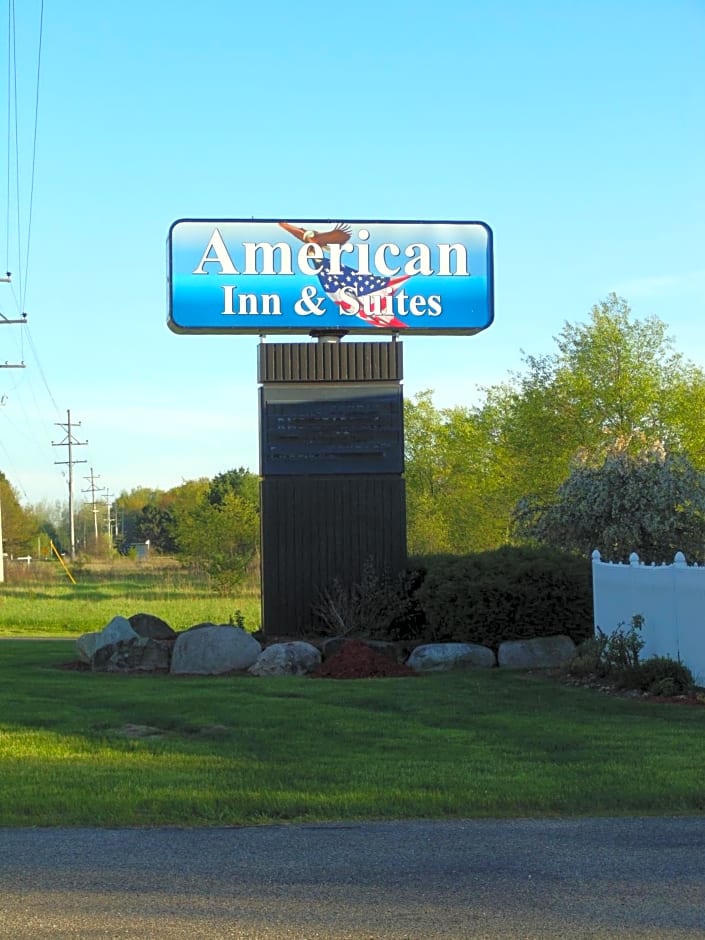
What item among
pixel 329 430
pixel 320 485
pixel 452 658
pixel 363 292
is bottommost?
pixel 452 658

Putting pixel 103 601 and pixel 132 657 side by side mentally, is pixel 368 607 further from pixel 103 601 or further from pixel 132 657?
pixel 103 601

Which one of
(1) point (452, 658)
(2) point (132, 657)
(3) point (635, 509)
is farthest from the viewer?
(3) point (635, 509)

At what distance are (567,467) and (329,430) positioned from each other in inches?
707

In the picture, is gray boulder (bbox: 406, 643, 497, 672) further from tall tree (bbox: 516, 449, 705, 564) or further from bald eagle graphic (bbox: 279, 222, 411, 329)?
tall tree (bbox: 516, 449, 705, 564)

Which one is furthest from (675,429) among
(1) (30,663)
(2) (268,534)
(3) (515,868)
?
(3) (515,868)

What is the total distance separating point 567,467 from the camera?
4041 cm

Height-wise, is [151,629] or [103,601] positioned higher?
[151,629]

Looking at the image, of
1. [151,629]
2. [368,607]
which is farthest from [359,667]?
[151,629]

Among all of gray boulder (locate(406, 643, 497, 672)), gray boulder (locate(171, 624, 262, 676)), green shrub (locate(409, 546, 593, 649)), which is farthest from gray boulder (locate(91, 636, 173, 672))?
green shrub (locate(409, 546, 593, 649))

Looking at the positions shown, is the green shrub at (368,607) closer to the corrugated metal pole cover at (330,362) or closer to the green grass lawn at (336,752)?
the corrugated metal pole cover at (330,362)

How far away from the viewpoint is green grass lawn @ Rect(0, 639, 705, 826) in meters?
8.88

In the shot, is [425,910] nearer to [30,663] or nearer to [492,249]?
[30,663]

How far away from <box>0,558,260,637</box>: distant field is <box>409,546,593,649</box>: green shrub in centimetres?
1016

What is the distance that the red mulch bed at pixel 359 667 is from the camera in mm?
19219
